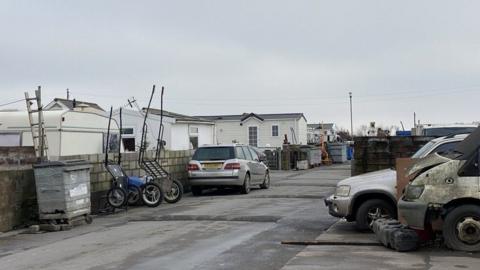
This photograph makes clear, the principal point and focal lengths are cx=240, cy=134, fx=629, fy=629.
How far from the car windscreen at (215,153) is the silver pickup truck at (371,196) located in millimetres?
8984

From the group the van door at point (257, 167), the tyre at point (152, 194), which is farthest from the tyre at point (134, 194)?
the van door at point (257, 167)

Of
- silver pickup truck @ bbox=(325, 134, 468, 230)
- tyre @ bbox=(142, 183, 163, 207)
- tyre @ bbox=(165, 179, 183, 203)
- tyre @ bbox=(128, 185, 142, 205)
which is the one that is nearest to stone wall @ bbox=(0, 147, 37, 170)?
tyre @ bbox=(128, 185, 142, 205)

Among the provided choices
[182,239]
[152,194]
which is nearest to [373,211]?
[182,239]

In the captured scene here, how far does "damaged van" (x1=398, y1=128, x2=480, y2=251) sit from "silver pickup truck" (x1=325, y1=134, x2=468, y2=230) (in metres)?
1.47

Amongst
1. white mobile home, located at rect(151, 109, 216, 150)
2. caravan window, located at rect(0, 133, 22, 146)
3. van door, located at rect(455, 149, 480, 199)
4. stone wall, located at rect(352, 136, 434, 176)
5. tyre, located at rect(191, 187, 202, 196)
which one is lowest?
tyre, located at rect(191, 187, 202, 196)

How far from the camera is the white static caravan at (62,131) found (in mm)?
18078

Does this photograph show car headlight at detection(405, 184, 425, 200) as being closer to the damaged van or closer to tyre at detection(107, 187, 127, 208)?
the damaged van

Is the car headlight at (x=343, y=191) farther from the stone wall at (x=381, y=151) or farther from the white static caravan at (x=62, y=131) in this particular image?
the white static caravan at (x=62, y=131)

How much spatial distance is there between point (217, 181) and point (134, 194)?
3525 millimetres

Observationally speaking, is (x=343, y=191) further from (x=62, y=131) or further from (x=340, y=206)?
(x=62, y=131)

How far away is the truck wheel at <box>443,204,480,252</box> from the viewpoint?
8.61 meters

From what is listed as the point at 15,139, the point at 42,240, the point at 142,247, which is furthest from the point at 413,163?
the point at 15,139

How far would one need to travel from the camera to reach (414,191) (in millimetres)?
8992

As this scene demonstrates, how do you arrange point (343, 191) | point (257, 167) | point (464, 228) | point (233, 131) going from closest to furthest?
point (464, 228) → point (343, 191) → point (257, 167) → point (233, 131)
